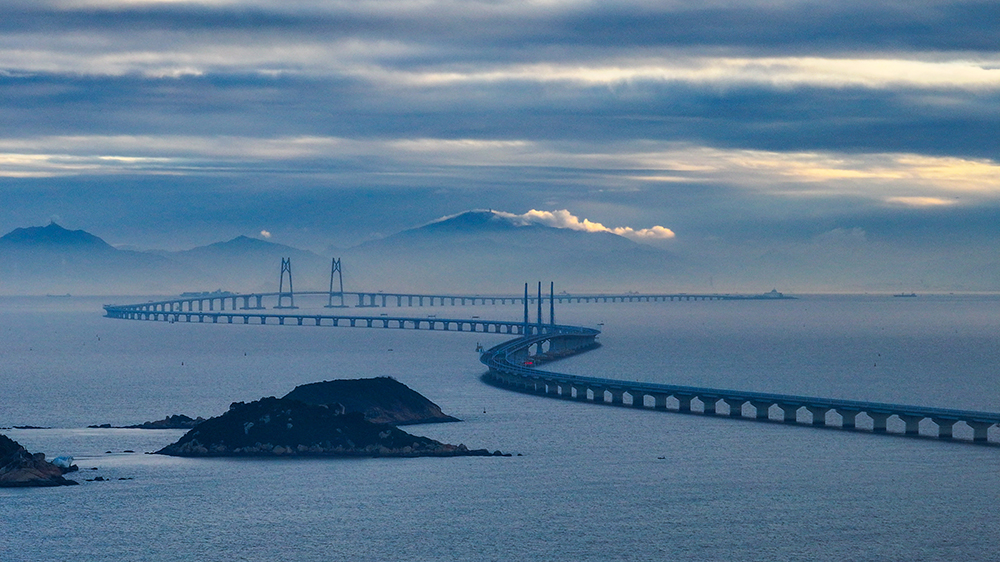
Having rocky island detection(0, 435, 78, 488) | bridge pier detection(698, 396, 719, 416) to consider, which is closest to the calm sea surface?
rocky island detection(0, 435, 78, 488)

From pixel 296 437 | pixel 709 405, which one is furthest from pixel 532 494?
pixel 709 405

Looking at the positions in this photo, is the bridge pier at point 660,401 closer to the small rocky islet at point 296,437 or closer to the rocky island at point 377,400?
the rocky island at point 377,400

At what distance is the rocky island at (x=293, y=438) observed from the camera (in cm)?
7256

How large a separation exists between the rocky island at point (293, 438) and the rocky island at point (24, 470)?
8.74m

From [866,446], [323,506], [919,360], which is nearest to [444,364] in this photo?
[919,360]

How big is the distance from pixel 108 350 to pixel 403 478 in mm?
126565

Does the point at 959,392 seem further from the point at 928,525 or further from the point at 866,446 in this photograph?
the point at 928,525

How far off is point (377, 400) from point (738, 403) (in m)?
25.7

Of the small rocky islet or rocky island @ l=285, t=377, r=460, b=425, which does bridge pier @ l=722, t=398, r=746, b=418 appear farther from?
the small rocky islet

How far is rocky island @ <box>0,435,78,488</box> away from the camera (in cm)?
6319

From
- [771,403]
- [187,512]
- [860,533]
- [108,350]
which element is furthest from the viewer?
[108,350]

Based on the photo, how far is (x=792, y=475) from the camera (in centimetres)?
6625

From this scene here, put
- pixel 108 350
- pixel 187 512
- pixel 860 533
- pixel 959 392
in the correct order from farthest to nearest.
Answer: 1. pixel 108 350
2. pixel 959 392
3. pixel 187 512
4. pixel 860 533

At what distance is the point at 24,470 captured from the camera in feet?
210
